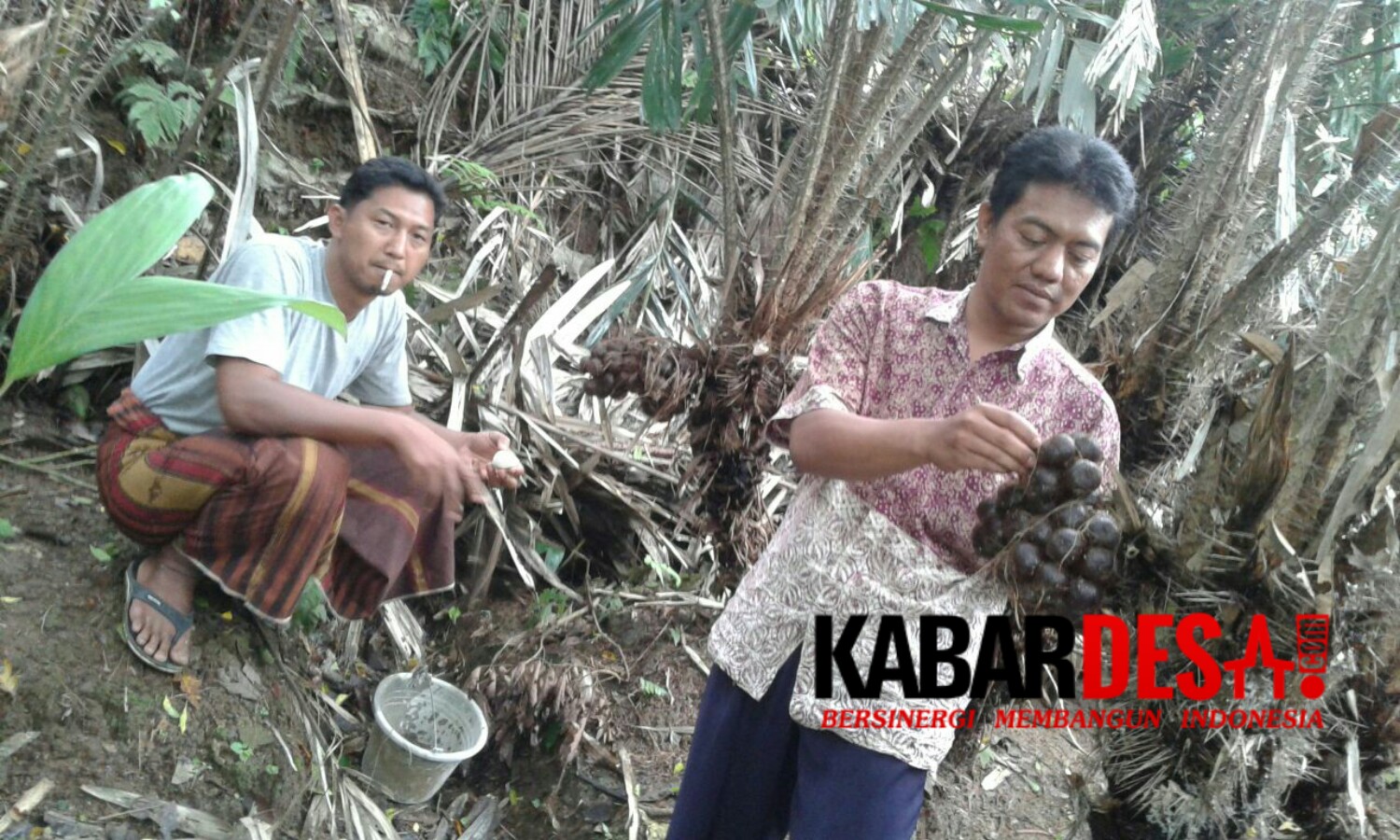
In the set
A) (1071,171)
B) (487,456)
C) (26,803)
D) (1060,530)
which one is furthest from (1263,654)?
(26,803)

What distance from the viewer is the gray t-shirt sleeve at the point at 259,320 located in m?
1.98

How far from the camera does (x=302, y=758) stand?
7.66ft

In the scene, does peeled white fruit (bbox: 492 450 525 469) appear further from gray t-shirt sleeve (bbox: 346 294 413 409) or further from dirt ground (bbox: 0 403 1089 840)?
dirt ground (bbox: 0 403 1089 840)

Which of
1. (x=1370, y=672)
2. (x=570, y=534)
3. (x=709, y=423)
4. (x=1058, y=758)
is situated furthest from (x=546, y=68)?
(x=1370, y=672)

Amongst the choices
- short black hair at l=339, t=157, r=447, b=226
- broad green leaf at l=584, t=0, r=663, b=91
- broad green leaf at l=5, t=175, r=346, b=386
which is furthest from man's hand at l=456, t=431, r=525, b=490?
broad green leaf at l=584, t=0, r=663, b=91

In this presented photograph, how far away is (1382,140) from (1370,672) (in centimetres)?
107

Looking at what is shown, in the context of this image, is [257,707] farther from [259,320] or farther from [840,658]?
[840,658]

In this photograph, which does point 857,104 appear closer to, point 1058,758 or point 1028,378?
point 1028,378

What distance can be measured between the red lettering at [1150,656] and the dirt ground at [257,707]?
27 cm

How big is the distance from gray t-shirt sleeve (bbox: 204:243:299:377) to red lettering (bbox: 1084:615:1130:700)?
144cm

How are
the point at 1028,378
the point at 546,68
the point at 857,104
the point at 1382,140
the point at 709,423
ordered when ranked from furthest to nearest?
1. the point at 546,68
2. the point at 857,104
3. the point at 709,423
4. the point at 1382,140
5. the point at 1028,378

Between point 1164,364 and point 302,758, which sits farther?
point 302,758

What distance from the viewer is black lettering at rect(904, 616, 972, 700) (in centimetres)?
146

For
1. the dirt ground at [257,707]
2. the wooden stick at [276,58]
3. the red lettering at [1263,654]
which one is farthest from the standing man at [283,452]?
the red lettering at [1263,654]
